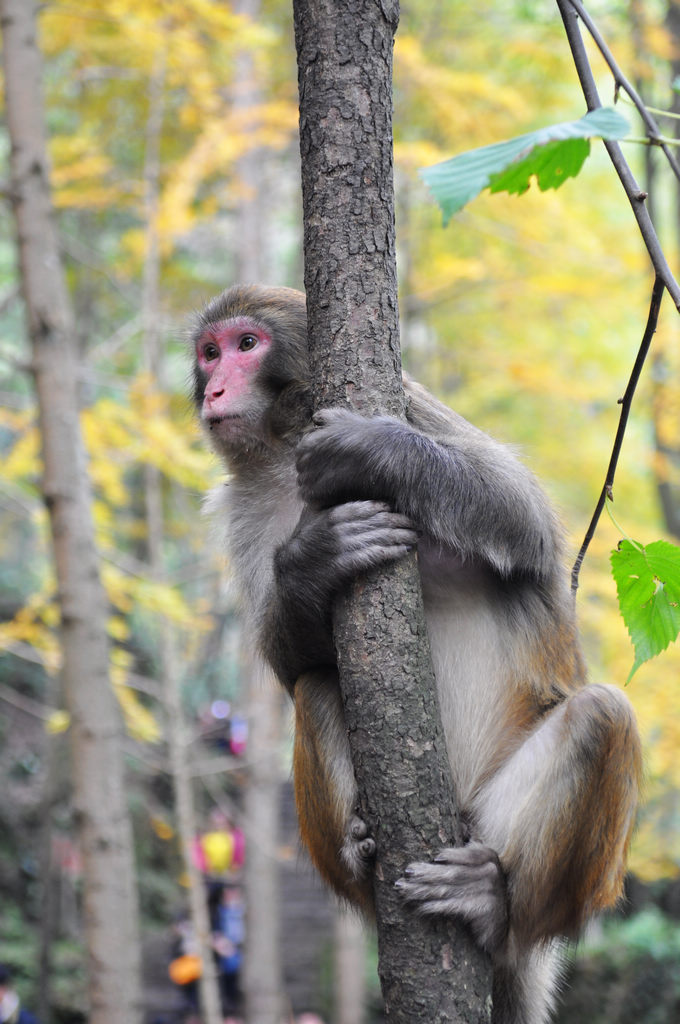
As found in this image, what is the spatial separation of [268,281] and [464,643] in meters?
10.1

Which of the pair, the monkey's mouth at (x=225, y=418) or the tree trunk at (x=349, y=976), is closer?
the monkey's mouth at (x=225, y=418)

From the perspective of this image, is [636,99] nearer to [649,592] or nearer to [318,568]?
[649,592]

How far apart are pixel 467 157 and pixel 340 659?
113 cm

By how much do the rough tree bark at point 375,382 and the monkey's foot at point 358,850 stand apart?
0.46m

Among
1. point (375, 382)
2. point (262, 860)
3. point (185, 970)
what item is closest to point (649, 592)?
point (375, 382)

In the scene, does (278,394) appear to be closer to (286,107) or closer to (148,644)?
(286,107)

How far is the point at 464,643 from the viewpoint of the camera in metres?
3.24

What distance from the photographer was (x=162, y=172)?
10.5 meters

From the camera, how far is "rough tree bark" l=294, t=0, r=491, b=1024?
6.85 feet

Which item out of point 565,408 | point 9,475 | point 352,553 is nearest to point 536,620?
point 352,553

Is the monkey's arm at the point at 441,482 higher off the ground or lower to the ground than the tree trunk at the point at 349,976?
higher

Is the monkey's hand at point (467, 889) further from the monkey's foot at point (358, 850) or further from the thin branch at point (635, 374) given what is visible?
the thin branch at point (635, 374)

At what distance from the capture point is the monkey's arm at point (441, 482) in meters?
2.49

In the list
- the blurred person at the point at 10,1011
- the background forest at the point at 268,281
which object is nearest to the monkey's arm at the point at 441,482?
the background forest at the point at 268,281
